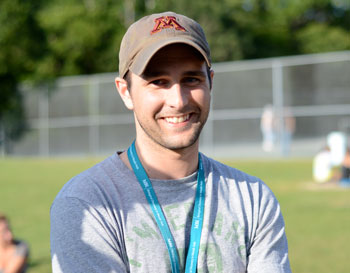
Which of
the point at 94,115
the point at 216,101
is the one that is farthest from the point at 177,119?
the point at 94,115

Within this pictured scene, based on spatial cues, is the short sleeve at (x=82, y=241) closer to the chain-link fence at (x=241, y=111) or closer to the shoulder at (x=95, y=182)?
the shoulder at (x=95, y=182)

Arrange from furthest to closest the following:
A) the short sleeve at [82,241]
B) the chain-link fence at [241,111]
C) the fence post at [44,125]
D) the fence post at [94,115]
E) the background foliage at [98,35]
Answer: the background foliage at [98,35] → the fence post at [44,125] → the fence post at [94,115] → the chain-link fence at [241,111] → the short sleeve at [82,241]

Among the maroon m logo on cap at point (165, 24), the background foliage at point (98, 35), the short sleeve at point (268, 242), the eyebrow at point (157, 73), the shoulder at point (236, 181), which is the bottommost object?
the short sleeve at point (268, 242)

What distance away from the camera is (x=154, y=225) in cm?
226

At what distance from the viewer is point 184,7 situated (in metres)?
48.8

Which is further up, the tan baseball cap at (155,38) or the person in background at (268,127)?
the tan baseball cap at (155,38)

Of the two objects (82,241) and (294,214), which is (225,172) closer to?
(82,241)

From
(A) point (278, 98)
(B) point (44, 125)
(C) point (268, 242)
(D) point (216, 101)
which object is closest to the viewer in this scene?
(C) point (268, 242)

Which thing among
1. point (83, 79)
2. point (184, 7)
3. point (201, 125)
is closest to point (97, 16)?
point (184, 7)

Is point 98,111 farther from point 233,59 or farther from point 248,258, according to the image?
point 248,258

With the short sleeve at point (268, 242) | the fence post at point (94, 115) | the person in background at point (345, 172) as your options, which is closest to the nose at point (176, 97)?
the short sleeve at point (268, 242)

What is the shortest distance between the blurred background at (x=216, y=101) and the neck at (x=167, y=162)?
531 centimetres

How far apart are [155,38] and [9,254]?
4325mm

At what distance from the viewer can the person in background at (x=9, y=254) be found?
6020 millimetres
